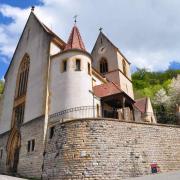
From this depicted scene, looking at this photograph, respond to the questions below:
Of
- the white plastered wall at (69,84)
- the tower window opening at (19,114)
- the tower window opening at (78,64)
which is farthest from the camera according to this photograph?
the tower window opening at (19,114)

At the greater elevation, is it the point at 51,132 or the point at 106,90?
the point at 106,90

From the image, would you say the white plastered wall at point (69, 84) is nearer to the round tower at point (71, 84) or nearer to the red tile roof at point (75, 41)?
the round tower at point (71, 84)


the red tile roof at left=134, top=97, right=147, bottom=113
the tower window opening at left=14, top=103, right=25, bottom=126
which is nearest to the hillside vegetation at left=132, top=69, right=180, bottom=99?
the red tile roof at left=134, top=97, right=147, bottom=113

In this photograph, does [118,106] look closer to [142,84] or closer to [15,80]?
[15,80]

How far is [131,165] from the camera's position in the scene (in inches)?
634

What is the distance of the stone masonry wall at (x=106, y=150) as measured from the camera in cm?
1555

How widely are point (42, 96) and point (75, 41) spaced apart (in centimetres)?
657

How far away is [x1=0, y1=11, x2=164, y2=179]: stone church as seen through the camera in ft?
63.4

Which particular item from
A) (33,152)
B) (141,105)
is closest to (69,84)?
(33,152)

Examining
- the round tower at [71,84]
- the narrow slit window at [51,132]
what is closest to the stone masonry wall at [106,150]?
the narrow slit window at [51,132]

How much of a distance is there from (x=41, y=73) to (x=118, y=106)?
8.02 metres

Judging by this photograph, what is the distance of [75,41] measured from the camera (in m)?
23.9

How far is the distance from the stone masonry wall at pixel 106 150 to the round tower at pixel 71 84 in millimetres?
1876

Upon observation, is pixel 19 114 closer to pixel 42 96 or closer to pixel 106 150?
pixel 42 96
